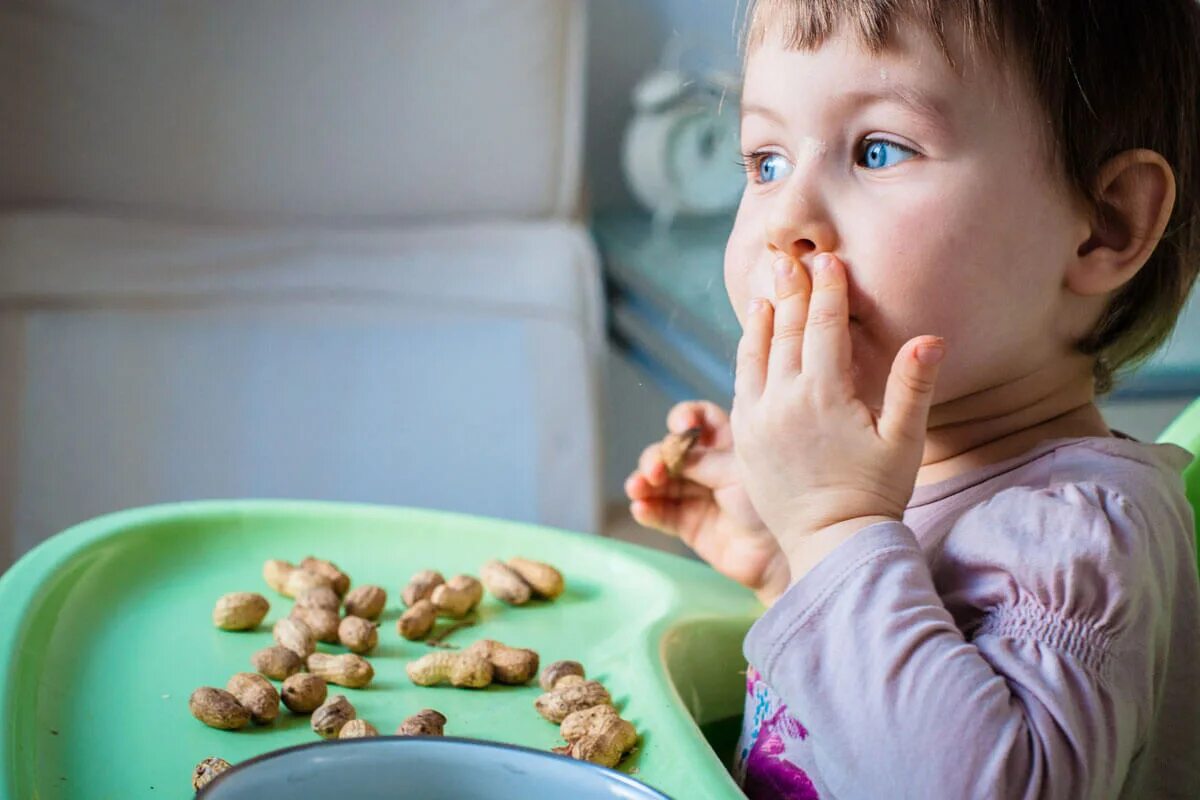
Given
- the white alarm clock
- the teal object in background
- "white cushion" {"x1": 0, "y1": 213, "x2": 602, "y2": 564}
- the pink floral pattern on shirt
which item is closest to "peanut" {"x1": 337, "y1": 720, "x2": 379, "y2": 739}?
the pink floral pattern on shirt

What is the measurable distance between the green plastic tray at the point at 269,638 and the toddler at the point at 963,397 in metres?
0.08

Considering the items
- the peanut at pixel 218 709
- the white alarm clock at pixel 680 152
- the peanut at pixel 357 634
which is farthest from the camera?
the white alarm clock at pixel 680 152

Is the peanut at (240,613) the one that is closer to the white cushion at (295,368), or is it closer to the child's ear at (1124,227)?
the child's ear at (1124,227)

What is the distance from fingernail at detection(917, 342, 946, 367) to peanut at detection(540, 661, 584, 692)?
0.86 feet

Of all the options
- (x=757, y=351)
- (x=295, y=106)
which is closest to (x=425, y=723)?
(x=757, y=351)

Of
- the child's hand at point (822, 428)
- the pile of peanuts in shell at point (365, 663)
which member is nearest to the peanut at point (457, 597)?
the pile of peanuts in shell at point (365, 663)

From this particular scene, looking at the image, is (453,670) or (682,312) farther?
(682,312)

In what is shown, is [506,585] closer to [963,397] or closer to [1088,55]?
[963,397]

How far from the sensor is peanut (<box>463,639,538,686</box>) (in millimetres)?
771

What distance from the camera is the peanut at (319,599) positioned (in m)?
0.83

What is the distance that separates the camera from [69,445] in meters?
1.92

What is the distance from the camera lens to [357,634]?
0.81m

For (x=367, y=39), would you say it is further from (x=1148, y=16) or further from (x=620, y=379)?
(x=1148, y=16)

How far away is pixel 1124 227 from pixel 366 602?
1.56ft
